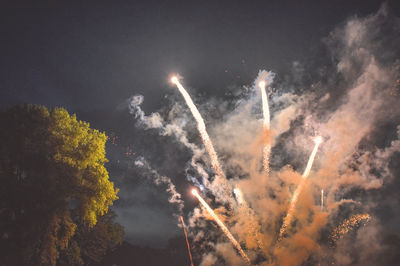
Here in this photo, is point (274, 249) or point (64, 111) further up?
point (64, 111)

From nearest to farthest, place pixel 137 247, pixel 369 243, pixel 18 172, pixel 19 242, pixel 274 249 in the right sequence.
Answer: pixel 19 242, pixel 18 172, pixel 274 249, pixel 369 243, pixel 137 247

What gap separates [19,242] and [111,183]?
5.68 meters

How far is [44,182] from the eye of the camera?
14.4 meters

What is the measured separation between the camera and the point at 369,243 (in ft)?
131

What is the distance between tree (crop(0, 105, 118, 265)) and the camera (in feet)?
44.8

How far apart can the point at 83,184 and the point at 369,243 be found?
45698 mm

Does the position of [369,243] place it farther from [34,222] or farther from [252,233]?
[34,222]

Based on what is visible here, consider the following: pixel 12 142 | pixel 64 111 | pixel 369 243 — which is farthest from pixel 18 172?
pixel 369 243

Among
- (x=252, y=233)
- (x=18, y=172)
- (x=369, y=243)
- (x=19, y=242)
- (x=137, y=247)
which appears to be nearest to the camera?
(x=19, y=242)

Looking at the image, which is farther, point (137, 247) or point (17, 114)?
point (137, 247)

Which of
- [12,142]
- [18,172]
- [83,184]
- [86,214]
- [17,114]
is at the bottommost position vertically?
[86,214]

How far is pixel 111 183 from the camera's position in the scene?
53.2 feet

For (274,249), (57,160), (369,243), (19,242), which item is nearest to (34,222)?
(19,242)

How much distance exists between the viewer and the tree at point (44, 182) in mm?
13641
